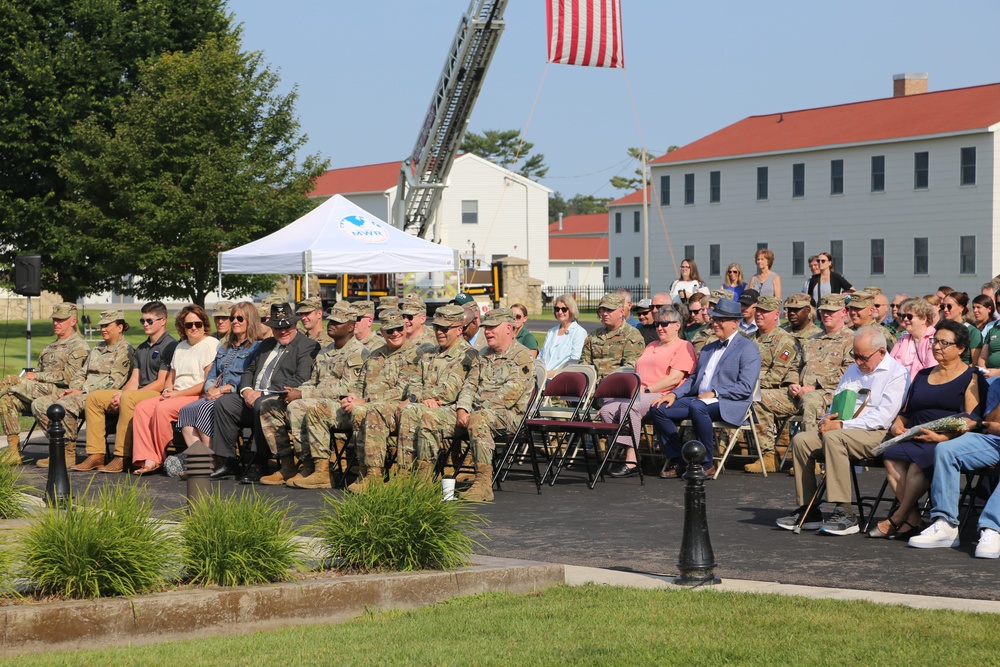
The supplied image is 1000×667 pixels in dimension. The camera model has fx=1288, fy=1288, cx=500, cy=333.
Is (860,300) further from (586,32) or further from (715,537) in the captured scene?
(586,32)

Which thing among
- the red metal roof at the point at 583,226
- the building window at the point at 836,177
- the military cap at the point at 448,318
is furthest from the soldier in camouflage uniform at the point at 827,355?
the red metal roof at the point at 583,226

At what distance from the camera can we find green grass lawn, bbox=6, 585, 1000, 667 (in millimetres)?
5570

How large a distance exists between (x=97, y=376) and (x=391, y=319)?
4023mm

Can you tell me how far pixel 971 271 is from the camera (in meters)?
46.3

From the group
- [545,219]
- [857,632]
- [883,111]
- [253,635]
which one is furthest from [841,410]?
[545,219]

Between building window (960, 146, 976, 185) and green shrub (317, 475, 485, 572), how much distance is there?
4260 centimetres

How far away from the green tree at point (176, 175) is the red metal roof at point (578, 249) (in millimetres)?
59196

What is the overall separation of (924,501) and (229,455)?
6504 millimetres

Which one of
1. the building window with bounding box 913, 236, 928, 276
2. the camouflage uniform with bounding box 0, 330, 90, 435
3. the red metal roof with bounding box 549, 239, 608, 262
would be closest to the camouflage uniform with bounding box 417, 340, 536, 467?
the camouflage uniform with bounding box 0, 330, 90, 435

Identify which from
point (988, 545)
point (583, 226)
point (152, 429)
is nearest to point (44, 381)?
point (152, 429)

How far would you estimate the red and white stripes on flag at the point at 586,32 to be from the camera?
922 inches

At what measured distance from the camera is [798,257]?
5272 centimetres

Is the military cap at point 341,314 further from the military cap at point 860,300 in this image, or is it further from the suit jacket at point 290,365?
the military cap at point 860,300

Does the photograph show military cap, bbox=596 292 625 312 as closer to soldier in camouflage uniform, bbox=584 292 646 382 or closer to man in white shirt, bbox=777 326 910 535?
soldier in camouflage uniform, bbox=584 292 646 382
